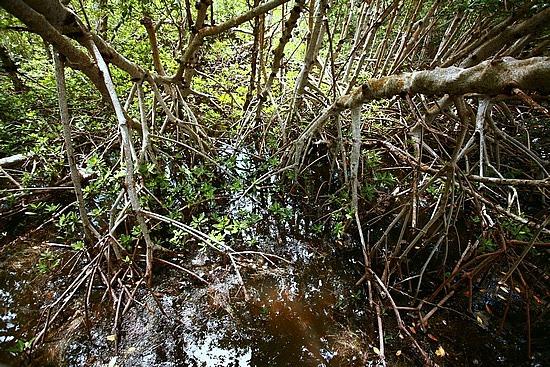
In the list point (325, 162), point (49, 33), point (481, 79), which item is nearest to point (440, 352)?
point (481, 79)

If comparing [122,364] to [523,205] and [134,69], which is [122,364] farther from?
[523,205]

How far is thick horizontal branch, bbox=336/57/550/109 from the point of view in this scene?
1048 millimetres

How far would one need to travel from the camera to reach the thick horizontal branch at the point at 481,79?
1048mm

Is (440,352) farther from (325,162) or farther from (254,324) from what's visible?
(325,162)

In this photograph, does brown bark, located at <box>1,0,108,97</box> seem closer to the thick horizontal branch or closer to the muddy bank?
the muddy bank

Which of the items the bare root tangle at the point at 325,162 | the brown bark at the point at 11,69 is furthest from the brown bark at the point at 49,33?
the brown bark at the point at 11,69

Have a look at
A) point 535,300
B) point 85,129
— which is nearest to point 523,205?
point 535,300

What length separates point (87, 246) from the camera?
7.67ft

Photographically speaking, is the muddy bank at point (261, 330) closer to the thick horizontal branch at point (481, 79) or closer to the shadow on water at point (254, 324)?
the shadow on water at point (254, 324)

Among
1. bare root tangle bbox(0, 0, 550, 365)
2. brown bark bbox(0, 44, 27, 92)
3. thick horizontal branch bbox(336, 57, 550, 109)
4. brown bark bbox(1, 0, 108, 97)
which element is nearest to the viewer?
thick horizontal branch bbox(336, 57, 550, 109)

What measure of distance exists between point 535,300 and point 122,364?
Result: 314 centimetres

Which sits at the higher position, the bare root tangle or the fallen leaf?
the bare root tangle

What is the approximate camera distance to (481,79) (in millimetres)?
1223

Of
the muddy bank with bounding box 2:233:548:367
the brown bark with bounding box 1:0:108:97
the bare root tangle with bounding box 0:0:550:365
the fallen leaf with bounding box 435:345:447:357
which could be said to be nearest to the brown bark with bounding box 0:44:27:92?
the bare root tangle with bounding box 0:0:550:365
